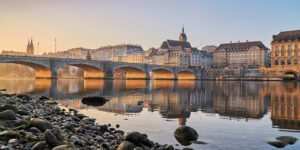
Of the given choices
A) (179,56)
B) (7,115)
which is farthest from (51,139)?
(179,56)

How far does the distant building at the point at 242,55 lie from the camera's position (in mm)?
122188

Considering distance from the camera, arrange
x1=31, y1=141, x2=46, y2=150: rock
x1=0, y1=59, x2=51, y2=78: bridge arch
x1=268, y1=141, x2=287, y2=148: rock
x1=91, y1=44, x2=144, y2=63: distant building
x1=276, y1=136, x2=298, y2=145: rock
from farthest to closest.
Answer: x1=91, y1=44, x2=144, y2=63: distant building → x1=0, y1=59, x2=51, y2=78: bridge arch → x1=276, y1=136, x2=298, y2=145: rock → x1=268, y1=141, x2=287, y2=148: rock → x1=31, y1=141, x2=46, y2=150: rock

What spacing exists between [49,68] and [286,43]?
87.5m

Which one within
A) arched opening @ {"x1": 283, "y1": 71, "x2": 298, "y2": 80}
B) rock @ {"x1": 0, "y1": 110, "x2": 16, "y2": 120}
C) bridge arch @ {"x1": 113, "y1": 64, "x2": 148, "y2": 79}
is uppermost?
bridge arch @ {"x1": 113, "y1": 64, "x2": 148, "y2": 79}

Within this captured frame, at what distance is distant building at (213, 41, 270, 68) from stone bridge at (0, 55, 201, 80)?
3215 centimetres

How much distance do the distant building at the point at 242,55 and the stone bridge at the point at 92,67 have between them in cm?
3215

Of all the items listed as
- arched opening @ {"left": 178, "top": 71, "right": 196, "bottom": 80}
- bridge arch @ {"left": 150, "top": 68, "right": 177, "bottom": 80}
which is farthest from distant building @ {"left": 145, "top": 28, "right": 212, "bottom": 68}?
bridge arch @ {"left": 150, "top": 68, "right": 177, "bottom": 80}

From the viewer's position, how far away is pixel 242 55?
420 feet

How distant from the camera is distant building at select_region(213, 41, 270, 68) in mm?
122188

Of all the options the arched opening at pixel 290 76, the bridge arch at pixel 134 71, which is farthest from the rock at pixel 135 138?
the arched opening at pixel 290 76

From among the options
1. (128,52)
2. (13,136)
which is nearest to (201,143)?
(13,136)

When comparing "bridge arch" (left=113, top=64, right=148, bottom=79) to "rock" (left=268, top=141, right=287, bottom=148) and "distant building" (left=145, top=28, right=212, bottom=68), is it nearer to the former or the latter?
"distant building" (left=145, top=28, right=212, bottom=68)

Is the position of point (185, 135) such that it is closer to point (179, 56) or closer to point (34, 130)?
point (34, 130)

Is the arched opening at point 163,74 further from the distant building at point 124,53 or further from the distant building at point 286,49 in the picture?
the distant building at point 124,53
